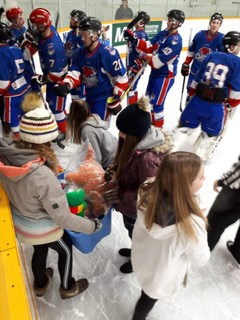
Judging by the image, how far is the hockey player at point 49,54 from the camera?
7.82ft

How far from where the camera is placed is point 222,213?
56.5 inches

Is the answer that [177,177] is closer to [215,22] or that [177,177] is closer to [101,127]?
[101,127]

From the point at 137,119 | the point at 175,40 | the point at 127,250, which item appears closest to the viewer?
the point at 137,119

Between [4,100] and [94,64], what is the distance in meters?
0.91

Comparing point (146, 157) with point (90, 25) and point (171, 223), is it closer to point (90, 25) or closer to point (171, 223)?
point (171, 223)

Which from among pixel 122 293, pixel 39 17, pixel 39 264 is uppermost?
pixel 39 17

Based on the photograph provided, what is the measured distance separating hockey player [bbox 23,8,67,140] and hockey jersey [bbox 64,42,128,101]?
22 centimetres

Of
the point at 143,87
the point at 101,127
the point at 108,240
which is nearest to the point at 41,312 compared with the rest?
the point at 108,240

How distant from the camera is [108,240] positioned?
5.80ft

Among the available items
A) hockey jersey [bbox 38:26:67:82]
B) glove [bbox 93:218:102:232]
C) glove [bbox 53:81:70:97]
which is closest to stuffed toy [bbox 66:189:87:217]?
glove [bbox 93:218:102:232]

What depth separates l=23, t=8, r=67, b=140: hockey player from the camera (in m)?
2.38

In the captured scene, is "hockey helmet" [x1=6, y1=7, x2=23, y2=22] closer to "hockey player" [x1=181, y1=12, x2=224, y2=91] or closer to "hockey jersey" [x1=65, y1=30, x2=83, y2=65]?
"hockey jersey" [x1=65, y1=30, x2=83, y2=65]

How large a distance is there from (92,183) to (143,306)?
62 centimetres

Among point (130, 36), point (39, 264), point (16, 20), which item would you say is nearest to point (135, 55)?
point (130, 36)
